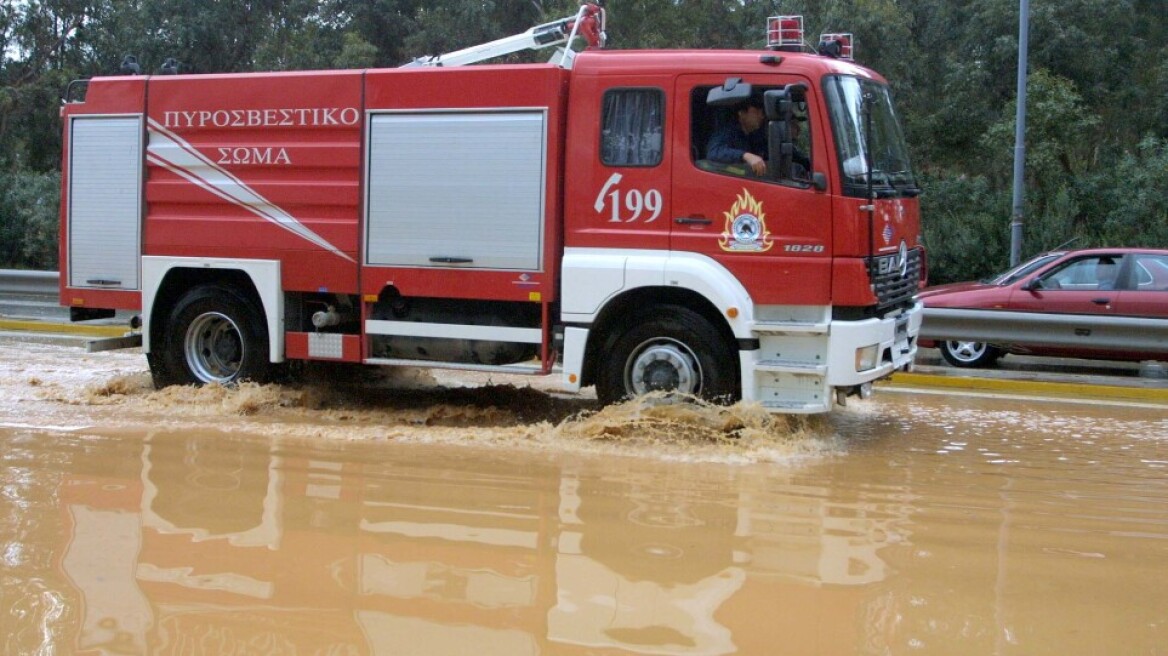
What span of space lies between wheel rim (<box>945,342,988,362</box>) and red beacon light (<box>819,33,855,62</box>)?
16.2ft

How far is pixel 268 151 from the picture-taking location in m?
9.07

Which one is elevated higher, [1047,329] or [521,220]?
[521,220]

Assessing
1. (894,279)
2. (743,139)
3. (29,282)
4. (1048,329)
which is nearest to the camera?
(743,139)

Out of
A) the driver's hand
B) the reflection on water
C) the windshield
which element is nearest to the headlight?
the reflection on water

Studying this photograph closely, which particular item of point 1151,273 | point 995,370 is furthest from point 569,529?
point 1151,273

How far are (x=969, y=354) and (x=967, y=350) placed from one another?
0.05 m

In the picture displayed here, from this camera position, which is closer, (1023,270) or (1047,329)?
(1047,329)

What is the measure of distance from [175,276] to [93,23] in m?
Result: 22.6

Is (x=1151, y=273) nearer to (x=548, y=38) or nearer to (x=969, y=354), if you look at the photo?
(x=969, y=354)

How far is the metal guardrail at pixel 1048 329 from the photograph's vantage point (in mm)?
11398

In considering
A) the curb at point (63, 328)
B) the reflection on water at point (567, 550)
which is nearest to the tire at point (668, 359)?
the reflection on water at point (567, 550)

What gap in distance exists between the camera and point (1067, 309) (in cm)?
1234

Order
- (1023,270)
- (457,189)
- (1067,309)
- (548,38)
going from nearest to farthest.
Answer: (457,189)
(548,38)
(1067,309)
(1023,270)

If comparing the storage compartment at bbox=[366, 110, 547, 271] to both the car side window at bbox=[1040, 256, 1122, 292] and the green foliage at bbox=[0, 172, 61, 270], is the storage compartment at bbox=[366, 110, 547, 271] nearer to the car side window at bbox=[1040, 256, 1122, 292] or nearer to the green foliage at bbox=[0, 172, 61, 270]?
the car side window at bbox=[1040, 256, 1122, 292]
